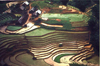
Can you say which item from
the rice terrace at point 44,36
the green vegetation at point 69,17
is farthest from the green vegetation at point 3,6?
the green vegetation at point 69,17

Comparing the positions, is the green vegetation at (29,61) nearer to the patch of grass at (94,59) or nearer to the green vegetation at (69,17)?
the patch of grass at (94,59)

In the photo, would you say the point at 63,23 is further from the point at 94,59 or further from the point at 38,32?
the point at 94,59

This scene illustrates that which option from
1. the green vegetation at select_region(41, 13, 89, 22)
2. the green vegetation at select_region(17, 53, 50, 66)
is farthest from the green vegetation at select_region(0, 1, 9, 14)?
the green vegetation at select_region(17, 53, 50, 66)

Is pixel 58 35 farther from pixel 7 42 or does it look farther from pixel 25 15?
pixel 7 42

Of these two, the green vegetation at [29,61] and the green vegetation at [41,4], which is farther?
the green vegetation at [41,4]

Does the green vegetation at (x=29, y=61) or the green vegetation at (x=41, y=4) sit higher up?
the green vegetation at (x=41, y=4)

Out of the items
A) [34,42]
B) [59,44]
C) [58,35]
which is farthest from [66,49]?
[34,42]

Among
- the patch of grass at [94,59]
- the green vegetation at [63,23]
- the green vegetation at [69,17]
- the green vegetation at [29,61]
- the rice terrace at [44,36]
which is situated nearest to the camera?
the green vegetation at [29,61]

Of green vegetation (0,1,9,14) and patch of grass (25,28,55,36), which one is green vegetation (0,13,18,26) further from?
patch of grass (25,28,55,36)
